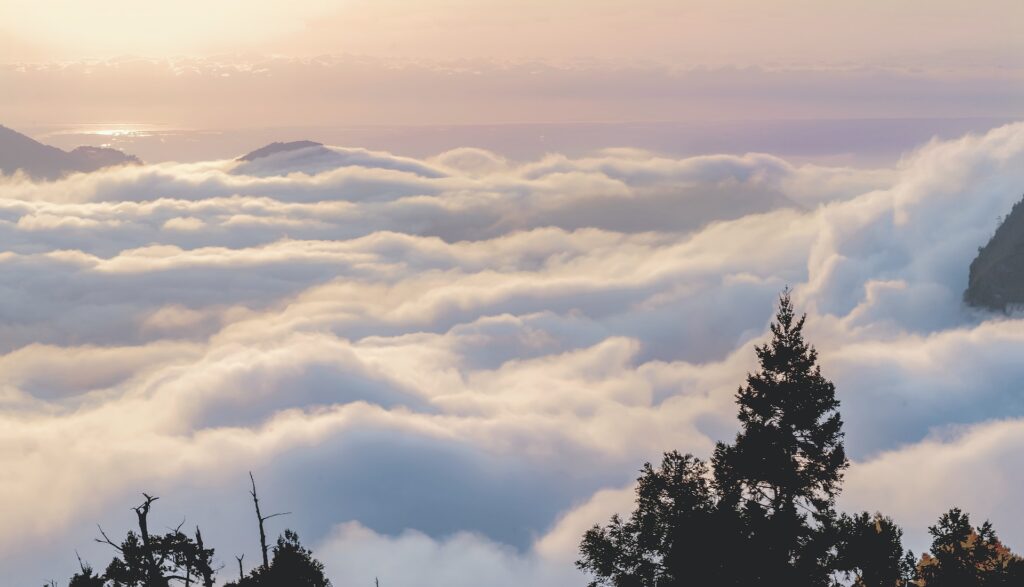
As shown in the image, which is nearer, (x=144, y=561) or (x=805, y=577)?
(x=805, y=577)

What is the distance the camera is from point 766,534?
1277 inches

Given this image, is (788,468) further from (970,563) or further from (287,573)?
(287,573)

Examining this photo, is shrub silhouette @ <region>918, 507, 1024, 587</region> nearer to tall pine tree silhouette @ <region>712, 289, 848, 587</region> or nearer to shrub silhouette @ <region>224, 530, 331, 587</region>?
tall pine tree silhouette @ <region>712, 289, 848, 587</region>

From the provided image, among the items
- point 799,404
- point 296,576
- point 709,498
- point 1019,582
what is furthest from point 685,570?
point 296,576

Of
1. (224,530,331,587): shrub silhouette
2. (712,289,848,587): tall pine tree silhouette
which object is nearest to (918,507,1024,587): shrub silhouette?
(712,289,848,587): tall pine tree silhouette

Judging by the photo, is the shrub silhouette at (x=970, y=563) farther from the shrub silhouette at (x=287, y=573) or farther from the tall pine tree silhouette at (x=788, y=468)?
the shrub silhouette at (x=287, y=573)

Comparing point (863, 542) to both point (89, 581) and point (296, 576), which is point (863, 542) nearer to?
point (296, 576)

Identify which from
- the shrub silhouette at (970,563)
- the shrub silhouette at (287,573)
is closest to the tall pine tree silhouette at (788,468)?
the shrub silhouette at (970,563)

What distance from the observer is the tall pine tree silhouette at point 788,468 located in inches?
1281

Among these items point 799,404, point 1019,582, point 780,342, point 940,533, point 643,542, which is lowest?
point 1019,582

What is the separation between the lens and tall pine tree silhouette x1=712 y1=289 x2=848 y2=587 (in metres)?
32.5

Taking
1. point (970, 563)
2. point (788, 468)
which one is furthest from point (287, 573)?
point (970, 563)

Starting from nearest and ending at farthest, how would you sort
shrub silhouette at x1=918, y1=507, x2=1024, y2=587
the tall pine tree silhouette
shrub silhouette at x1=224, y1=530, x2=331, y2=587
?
shrub silhouette at x1=918, y1=507, x2=1024, y2=587 < the tall pine tree silhouette < shrub silhouette at x1=224, y1=530, x2=331, y2=587

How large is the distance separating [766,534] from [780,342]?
7.74 metres
